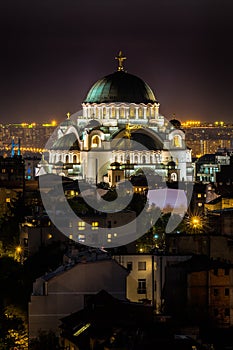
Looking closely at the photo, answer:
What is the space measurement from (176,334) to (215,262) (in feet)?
25.4

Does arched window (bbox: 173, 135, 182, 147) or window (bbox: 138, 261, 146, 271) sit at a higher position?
arched window (bbox: 173, 135, 182, 147)

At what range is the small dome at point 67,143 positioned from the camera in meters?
84.5

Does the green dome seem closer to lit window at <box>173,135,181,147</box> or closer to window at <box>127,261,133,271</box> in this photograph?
lit window at <box>173,135,181,147</box>

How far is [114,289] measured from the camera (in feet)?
124

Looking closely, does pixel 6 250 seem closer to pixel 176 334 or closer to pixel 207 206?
pixel 207 206

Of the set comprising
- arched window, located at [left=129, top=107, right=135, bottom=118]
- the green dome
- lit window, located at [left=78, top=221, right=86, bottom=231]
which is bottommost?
lit window, located at [left=78, top=221, right=86, bottom=231]

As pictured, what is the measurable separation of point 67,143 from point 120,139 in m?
3.07

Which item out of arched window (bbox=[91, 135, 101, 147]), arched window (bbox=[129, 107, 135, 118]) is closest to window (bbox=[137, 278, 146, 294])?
arched window (bbox=[91, 135, 101, 147])

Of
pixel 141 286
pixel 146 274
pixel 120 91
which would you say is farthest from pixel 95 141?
pixel 141 286

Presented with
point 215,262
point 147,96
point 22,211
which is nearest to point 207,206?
point 22,211

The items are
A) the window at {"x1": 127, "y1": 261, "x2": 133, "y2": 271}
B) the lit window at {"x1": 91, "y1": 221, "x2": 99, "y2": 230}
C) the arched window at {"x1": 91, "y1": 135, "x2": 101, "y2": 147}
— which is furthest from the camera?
the arched window at {"x1": 91, "y1": 135, "x2": 101, "y2": 147}

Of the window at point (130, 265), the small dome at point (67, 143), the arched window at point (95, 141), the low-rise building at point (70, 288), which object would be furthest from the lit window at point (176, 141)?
the low-rise building at point (70, 288)

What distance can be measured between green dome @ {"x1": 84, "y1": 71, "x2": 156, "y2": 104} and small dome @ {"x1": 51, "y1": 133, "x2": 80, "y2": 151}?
7.69 feet

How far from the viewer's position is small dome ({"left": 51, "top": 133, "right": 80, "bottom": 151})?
8450 cm
